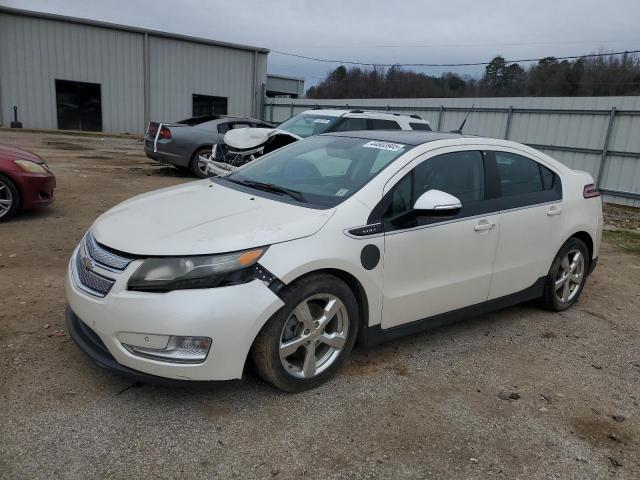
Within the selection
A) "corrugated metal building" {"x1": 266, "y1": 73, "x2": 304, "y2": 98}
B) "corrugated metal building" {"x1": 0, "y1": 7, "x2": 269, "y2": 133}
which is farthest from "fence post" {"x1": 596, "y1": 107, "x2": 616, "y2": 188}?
"corrugated metal building" {"x1": 266, "y1": 73, "x2": 304, "y2": 98}

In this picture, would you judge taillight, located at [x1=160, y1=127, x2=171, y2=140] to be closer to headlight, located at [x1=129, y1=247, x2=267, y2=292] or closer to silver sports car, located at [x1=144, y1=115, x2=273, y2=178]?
silver sports car, located at [x1=144, y1=115, x2=273, y2=178]

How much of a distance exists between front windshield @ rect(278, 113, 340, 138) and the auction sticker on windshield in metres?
5.65

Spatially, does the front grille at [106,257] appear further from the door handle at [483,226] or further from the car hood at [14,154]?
the car hood at [14,154]

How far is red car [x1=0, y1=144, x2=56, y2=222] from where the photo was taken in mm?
6629

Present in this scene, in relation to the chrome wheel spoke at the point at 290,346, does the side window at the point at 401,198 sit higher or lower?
higher

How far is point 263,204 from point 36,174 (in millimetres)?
4784

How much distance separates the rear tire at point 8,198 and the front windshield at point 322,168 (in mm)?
3958

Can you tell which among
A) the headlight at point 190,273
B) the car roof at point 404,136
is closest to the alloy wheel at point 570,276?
the car roof at point 404,136

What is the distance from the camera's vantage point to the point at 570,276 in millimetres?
4883

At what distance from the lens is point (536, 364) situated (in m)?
3.85

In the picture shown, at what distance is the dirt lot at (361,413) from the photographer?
260 centimetres

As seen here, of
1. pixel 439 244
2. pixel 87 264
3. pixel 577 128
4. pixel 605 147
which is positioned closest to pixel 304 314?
pixel 439 244

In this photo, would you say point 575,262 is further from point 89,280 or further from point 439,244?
point 89,280

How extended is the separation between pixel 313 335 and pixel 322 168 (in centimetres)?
139
